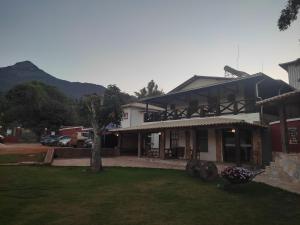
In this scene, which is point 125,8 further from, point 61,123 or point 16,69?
point 16,69

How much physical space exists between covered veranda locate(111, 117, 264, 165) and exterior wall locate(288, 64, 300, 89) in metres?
Result: 9.60

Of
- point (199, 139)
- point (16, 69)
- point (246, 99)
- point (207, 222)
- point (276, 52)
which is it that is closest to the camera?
point (207, 222)

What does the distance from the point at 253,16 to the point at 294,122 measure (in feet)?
24.4

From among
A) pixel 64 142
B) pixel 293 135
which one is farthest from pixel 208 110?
pixel 64 142

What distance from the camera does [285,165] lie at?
10.9 meters

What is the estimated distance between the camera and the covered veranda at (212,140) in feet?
51.5

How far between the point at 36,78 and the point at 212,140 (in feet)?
615

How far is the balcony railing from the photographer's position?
1742cm

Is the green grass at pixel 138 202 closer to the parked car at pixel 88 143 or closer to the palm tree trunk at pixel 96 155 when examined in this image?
the palm tree trunk at pixel 96 155

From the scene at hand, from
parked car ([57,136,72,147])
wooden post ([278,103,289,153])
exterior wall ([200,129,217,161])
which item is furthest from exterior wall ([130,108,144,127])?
wooden post ([278,103,289,153])

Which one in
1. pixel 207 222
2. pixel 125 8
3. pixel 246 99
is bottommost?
pixel 207 222

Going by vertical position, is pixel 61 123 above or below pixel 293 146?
above

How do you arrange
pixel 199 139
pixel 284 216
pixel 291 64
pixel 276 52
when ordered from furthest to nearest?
pixel 291 64
pixel 276 52
pixel 199 139
pixel 284 216

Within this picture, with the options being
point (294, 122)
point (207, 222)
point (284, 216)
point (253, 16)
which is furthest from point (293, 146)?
point (207, 222)
